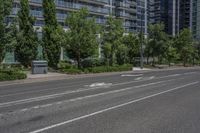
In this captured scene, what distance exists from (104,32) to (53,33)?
7.69 metres

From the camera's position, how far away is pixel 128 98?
684 inches

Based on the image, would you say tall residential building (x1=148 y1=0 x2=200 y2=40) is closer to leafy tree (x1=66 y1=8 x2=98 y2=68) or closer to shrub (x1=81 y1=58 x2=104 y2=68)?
shrub (x1=81 y1=58 x2=104 y2=68)

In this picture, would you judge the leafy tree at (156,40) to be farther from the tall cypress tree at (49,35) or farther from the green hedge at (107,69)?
the tall cypress tree at (49,35)

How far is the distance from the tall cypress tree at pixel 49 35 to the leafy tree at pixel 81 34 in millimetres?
4679

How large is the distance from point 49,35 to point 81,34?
6870mm

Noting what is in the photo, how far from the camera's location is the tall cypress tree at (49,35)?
47.6m

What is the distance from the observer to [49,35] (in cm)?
4766

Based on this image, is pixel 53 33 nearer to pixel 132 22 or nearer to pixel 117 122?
pixel 117 122

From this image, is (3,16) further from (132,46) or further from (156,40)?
(156,40)

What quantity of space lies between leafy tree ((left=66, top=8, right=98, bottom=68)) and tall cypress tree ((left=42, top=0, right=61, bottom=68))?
468 centimetres

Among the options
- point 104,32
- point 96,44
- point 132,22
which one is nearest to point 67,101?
point 96,44

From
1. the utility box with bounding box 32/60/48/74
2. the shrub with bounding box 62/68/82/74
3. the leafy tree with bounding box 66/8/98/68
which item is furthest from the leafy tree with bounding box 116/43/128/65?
the utility box with bounding box 32/60/48/74

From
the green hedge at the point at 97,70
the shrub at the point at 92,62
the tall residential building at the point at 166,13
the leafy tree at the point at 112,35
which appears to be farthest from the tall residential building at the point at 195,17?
the green hedge at the point at 97,70

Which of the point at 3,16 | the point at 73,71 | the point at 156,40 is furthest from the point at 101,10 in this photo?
the point at 3,16
